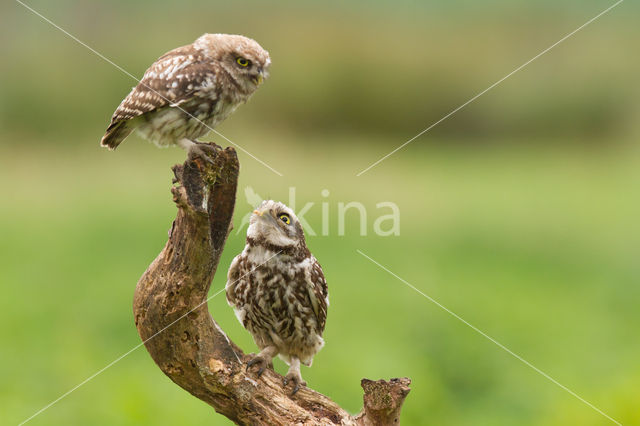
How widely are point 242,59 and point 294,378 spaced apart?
1786 mm

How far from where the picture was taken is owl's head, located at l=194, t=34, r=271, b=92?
14.8 feet

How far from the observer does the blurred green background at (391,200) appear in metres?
7.55

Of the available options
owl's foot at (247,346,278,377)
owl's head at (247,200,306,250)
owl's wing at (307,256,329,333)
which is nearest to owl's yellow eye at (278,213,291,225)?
owl's head at (247,200,306,250)

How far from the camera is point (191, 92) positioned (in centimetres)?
441

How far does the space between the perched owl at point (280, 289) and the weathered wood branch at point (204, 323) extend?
340 mm

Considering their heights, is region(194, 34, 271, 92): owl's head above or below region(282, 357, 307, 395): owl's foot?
above

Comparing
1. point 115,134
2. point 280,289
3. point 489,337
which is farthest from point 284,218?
point 489,337

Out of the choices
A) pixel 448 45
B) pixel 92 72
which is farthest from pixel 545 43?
pixel 92 72

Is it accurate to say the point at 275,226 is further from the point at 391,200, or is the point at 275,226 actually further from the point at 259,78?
the point at 391,200

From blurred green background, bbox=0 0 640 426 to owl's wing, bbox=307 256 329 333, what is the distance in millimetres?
2381

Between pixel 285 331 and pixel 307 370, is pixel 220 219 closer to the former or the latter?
pixel 285 331

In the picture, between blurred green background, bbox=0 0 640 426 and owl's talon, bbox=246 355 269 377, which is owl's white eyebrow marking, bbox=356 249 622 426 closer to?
blurred green background, bbox=0 0 640 426

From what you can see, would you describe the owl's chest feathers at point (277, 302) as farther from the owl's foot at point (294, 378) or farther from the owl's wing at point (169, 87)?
the owl's wing at point (169, 87)

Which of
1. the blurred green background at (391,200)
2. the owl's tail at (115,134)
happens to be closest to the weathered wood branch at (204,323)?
the owl's tail at (115,134)
